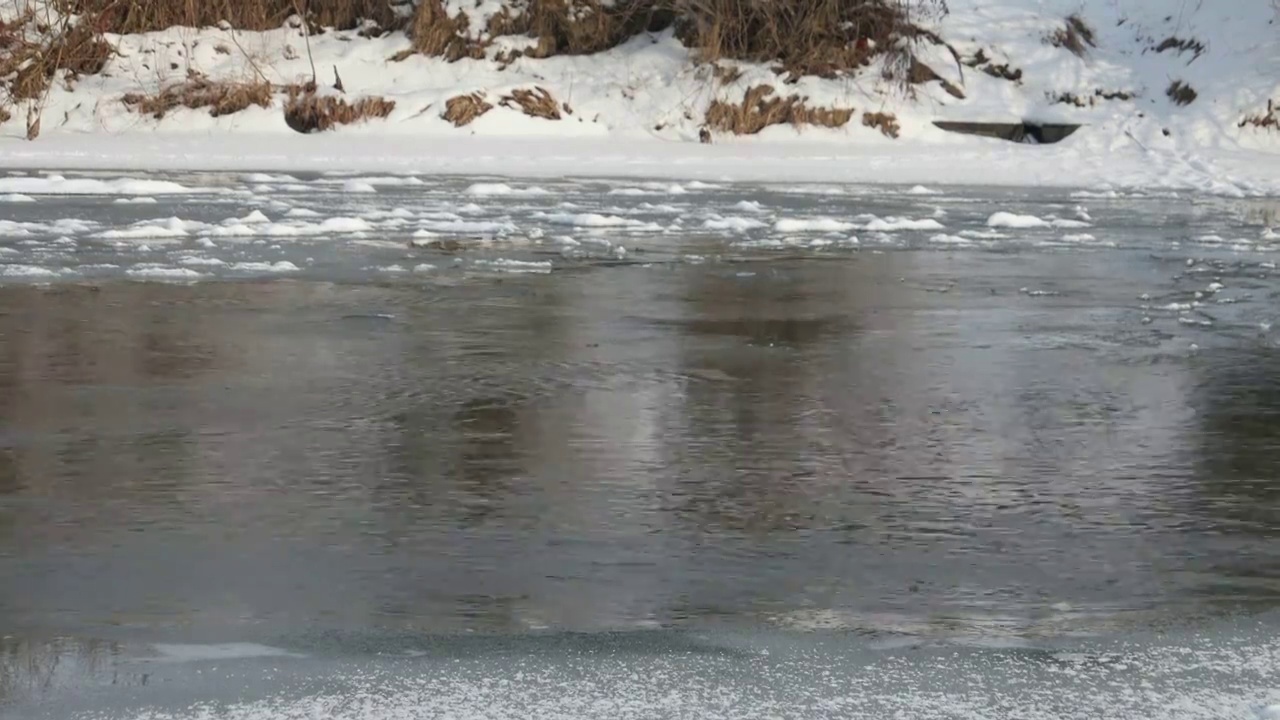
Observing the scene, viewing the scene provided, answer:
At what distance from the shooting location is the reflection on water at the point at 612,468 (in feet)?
15.4

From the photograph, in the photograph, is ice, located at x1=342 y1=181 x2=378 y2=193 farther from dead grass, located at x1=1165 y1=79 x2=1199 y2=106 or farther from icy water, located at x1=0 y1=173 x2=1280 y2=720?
dead grass, located at x1=1165 y1=79 x2=1199 y2=106

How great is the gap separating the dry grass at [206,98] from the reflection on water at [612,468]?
14.5 metres

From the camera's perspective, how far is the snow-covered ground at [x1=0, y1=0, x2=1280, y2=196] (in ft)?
70.3

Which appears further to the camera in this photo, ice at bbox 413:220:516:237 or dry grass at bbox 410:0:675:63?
dry grass at bbox 410:0:675:63

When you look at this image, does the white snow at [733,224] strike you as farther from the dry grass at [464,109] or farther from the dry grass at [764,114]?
the dry grass at [764,114]

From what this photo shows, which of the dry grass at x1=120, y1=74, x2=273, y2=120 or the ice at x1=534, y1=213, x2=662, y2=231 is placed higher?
the dry grass at x1=120, y1=74, x2=273, y2=120

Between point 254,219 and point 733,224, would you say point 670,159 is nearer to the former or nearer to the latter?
point 733,224

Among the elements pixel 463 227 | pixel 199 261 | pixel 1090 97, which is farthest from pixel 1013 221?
pixel 1090 97

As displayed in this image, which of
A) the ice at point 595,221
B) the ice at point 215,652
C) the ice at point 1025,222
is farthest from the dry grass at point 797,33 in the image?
the ice at point 215,652

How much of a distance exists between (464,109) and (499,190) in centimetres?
650

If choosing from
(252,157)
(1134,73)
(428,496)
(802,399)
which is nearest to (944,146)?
(1134,73)

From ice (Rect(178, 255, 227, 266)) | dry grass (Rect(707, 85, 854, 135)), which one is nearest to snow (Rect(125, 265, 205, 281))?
ice (Rect(178, 255, 227, 266))

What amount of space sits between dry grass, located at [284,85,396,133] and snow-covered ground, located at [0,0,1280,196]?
0.53 feet

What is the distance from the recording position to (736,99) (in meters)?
24.9
